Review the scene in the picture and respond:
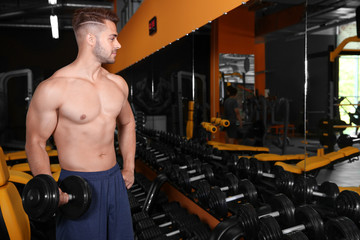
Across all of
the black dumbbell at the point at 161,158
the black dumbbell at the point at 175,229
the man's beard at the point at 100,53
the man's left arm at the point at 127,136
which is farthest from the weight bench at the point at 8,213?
the black dumbbell at the point at 161,158

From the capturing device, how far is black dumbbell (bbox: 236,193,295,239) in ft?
4.30

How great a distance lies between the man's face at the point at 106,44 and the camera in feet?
3.79

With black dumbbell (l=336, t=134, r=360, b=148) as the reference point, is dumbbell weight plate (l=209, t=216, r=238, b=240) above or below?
below

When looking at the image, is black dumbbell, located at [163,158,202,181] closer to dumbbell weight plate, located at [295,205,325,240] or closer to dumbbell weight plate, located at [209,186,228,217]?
dumbbell weight plate, located at [209,186,228,217]

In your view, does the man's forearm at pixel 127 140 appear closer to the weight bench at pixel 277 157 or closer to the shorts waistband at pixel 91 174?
the shorts waistband at pixel 91 174

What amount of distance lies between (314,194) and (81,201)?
1.11 meters

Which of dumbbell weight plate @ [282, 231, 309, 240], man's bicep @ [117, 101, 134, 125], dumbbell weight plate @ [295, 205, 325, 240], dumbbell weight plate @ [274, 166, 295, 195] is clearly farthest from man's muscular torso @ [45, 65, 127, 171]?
dumbbell weight plate @ [274, 166, 295, 195]

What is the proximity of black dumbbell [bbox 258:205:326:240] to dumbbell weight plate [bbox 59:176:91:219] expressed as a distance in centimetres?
66

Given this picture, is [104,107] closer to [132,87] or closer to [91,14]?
[91,14]

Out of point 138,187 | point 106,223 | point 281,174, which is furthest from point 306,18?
point 138,187

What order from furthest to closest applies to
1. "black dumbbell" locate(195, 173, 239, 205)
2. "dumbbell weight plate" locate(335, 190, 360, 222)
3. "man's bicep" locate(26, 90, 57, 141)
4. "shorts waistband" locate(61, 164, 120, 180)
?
"black dumbbell" locate(195, 173, 239, 205) → "dumbbell weight plate" locate(335, 190, 360, 222) → "shorts waistband" locate(61, 164, 120, 180) → "man's bicep" locate(26, 90, 57, 141)

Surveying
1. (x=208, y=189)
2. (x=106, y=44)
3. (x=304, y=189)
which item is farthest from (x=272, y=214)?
(x=106, y=44)

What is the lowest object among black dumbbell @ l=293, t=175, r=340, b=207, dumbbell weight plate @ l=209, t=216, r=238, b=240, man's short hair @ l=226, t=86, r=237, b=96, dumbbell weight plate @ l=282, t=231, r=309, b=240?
dumbbell weight plate @ l=209, t=216, r=238, b=240

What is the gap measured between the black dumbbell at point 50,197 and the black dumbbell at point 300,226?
2.19 ft
